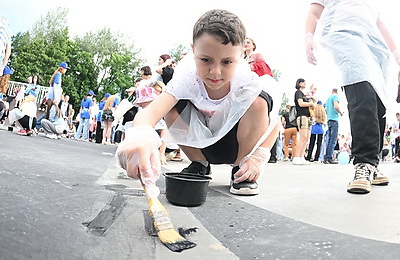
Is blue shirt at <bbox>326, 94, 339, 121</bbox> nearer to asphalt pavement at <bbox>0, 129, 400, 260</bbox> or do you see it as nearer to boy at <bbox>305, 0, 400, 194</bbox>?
boy at <bbox>305, 0, 400, 194</bbox>

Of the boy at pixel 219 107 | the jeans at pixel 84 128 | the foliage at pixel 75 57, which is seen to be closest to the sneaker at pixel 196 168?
the boy at pixel 219 107

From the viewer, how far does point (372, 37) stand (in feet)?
6.63

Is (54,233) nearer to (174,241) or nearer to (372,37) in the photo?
(174,241)

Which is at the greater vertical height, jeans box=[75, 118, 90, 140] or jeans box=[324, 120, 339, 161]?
jeans box=[324, 120, 339, 161]

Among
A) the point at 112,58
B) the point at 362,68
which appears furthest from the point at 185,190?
the point at 112,58

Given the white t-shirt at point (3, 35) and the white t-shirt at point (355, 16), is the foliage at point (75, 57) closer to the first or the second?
the white t-shirt at point (3, 35)

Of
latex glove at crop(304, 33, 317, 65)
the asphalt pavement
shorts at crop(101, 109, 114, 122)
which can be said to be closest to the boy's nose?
the asphalt pavement

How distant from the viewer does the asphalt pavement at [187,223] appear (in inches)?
33.0

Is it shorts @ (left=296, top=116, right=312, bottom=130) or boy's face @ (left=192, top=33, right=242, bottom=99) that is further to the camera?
shorts @ (left=296, top=116, right=312, bottom=130)

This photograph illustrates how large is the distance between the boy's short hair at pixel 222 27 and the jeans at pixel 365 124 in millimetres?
847

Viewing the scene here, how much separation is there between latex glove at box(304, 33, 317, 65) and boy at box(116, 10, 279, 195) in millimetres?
468

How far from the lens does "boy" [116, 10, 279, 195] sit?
4.54 feet

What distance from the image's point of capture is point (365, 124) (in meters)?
1.89

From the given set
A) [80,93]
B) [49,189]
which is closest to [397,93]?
[49,189]
